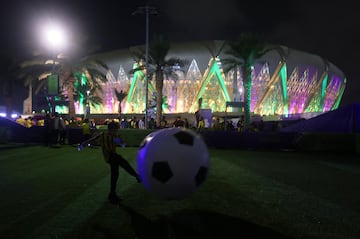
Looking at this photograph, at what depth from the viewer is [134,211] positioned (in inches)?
189

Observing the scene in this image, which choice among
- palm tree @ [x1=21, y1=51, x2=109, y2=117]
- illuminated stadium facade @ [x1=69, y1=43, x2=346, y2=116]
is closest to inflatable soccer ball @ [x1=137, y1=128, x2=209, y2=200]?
palm tree @ [x1=21, y1=51, x2=109, y2=117]

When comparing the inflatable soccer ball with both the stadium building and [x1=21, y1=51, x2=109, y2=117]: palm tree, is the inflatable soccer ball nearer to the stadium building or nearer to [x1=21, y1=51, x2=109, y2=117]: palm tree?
[x1=21, y1=51, x2=109, y2=117]: palm tree

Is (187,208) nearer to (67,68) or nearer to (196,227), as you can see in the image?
(196,227)

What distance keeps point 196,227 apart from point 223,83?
2309 inches

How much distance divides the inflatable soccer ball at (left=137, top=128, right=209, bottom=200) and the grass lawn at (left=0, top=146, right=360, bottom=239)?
54cm

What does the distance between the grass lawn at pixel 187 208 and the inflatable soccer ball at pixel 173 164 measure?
21.1 inches

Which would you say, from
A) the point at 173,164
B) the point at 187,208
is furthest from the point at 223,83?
the point at 173,164

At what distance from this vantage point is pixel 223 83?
201 feet

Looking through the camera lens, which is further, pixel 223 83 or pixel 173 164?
pixel 223 83

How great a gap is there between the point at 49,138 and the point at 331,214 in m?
15.8

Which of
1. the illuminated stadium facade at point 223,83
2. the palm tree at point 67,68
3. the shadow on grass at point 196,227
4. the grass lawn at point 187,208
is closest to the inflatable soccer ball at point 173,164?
the shadow on grass at point 196,227

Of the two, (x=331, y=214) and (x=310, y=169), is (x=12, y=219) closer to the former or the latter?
(x=331, y=214)

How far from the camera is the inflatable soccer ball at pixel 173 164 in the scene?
381cm

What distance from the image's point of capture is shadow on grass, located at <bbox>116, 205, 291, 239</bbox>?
3.72 m
